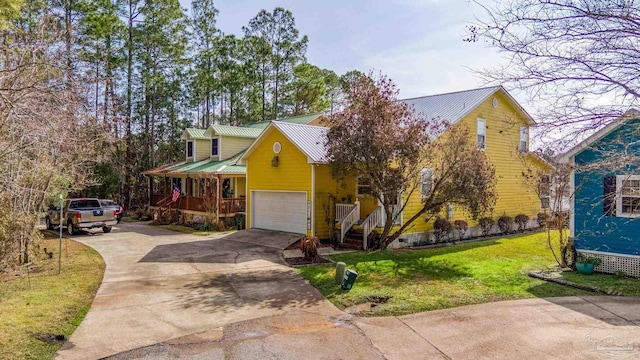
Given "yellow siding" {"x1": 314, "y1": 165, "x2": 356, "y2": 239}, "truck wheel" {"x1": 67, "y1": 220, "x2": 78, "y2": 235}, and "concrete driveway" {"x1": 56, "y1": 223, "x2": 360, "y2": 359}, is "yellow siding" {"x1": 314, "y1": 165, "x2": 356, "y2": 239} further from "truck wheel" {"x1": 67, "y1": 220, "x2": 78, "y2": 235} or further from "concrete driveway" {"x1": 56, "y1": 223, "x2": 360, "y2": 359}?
"truck wheel" {"x1": 67, "y1": 220, "x2": 78, "y2": 235}

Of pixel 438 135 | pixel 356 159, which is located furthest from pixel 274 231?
pixel 438 135

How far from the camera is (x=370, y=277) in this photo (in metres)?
11.2

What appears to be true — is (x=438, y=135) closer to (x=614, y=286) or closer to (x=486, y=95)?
(x=486, y=95)

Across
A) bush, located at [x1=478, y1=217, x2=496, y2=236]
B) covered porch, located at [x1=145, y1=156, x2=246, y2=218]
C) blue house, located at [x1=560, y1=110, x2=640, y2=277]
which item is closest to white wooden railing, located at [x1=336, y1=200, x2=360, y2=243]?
bush, located at [x1=478, y1=217, x2=496, y2=236]

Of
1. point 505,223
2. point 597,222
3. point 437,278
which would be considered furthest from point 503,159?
point 437,278

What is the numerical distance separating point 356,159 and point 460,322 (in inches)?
268

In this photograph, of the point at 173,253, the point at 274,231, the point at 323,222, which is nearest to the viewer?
the point at 173,253

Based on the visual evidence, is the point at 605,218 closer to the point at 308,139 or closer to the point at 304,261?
the point at 304,261

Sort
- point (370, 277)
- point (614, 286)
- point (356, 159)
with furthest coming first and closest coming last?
1. point (356, 159)
2. point (370, 277)
3. point (614, 286)

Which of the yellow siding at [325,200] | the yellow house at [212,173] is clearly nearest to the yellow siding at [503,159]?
the yellow siding at [325,200]

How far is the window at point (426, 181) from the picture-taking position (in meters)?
15.5

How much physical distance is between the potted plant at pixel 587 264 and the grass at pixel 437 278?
901 mm

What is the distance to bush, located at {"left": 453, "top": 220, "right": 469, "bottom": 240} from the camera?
18.3 m

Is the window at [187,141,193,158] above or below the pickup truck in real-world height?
above
